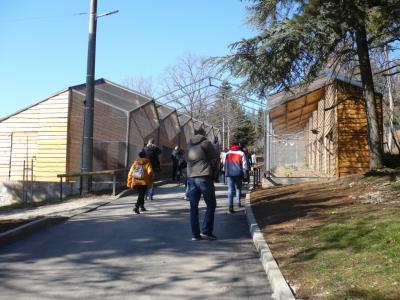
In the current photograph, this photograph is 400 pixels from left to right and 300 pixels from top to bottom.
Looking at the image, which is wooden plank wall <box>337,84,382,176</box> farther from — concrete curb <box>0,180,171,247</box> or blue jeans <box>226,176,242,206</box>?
concrete curb <box>0,180,171,247</box>

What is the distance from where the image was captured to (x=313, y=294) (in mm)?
5363

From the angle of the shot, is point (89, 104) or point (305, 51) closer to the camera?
point (305, 51)

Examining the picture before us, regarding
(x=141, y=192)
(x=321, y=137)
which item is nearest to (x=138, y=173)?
(x=141, y=192)

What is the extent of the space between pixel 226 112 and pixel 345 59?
50.8 meters

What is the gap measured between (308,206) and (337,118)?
8.97 meters

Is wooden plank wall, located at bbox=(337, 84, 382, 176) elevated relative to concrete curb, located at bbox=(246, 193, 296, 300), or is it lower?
elevated

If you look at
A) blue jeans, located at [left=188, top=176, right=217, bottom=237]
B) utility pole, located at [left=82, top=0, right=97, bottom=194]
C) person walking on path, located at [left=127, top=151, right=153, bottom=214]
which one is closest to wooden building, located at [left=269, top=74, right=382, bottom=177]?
person walking on path, located at [left=127, top=151, right=153, bottom=214]

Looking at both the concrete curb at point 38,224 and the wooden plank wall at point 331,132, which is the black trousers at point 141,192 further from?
the wooden plank wall at point 331,132

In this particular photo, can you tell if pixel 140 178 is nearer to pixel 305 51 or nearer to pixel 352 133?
pixel 305 51

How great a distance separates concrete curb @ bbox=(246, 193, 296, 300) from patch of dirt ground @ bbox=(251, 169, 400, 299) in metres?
0.09

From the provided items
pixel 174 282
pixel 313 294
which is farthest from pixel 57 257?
pixel 313 294

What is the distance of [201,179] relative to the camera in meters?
9.16

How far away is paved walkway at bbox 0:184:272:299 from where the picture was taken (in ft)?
20.5

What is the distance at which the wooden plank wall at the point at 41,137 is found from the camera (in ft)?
76.9
